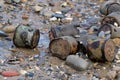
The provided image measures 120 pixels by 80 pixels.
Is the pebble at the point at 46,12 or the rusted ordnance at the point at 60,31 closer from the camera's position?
the rusted ordnance at the point at 60,31

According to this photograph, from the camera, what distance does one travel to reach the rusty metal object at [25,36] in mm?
4254

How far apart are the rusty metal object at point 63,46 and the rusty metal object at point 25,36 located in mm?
259

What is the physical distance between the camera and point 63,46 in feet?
13.4

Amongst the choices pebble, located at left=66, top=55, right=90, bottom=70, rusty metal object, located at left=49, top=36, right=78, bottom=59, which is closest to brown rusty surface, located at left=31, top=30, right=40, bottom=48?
rusty metal object, located at left=49, top=36, right=78, bottom=59

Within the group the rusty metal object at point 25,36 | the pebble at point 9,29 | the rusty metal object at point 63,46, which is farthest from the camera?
the pebble at point 9,29

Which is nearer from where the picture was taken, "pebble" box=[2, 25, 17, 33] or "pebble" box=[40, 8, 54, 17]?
"pebble" box=[2, 25, 17, 33]

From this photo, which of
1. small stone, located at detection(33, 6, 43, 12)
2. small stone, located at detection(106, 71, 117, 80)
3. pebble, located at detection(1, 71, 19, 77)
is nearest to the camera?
pebble, located at detection(1, 71, 19, 77)

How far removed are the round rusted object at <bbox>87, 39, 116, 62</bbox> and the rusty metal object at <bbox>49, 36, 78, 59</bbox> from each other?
194 mm

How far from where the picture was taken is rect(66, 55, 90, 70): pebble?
12.9 ft

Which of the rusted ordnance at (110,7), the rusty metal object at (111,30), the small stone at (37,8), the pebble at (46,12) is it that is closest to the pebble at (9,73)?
the rusty metal object at (111,30)

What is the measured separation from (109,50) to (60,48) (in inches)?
22.2

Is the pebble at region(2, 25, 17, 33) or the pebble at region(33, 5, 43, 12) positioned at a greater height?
the pebble at region(33, 5, 43, 12)

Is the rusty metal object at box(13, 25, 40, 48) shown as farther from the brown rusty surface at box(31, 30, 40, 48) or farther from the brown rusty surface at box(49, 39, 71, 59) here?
the brown rusty surface at box(49, 39, 71, 59)

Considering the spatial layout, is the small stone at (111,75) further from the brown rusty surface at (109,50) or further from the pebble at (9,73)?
the pebble at (9,73)
